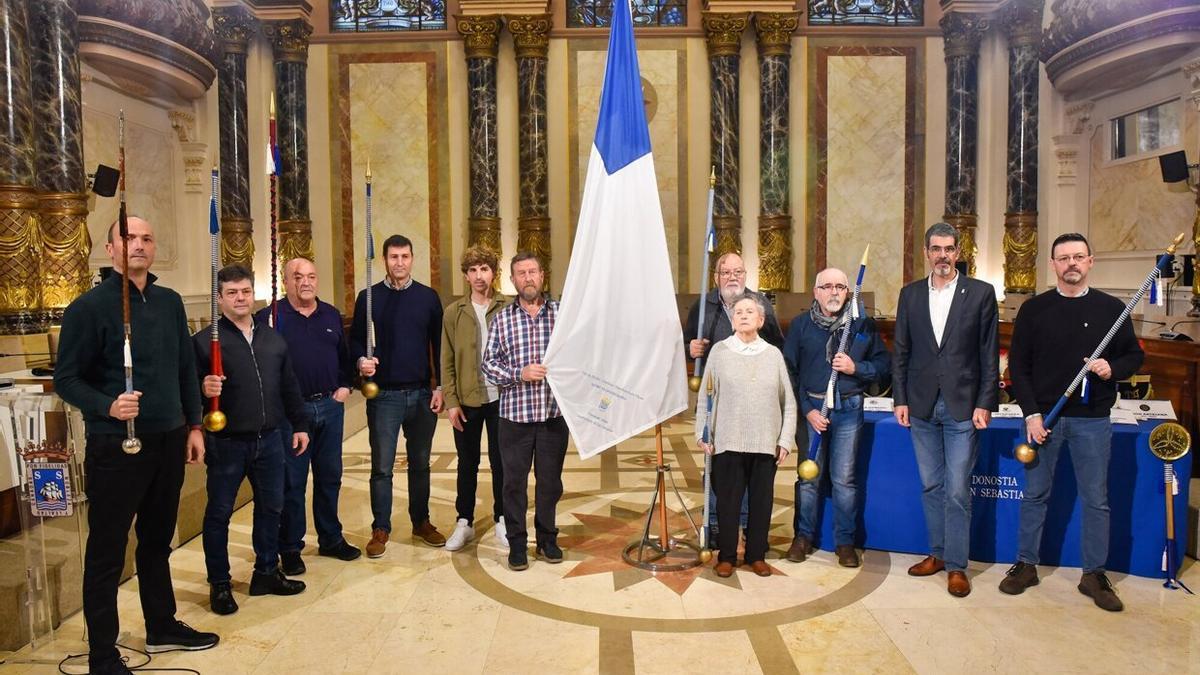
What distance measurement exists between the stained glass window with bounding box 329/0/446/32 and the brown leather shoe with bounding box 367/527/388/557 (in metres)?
9.52

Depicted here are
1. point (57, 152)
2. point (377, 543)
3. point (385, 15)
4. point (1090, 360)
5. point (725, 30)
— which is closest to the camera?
point (1090, 360)

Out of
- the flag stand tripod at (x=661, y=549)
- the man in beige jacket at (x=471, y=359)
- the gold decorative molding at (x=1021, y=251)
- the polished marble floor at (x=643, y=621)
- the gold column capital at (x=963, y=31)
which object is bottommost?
the polished marble floor at (x=643, y=621)

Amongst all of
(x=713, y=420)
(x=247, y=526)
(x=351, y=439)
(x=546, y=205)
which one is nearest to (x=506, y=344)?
(x=713, y=420)

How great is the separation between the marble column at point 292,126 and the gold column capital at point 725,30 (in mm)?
5674

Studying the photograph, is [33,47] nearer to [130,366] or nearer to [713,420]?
[130,366]

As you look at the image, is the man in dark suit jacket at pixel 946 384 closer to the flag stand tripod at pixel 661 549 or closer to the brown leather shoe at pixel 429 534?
the flag stand tripod at pixel 661 549

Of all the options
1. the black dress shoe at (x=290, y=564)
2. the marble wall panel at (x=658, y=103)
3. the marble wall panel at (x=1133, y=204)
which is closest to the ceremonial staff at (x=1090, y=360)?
the black dress shoe at (x=290, y=564)

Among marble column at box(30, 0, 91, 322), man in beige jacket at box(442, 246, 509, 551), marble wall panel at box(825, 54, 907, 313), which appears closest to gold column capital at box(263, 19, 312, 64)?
marble column at box(30, 0, 91, 322)

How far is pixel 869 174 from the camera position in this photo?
41.1 ft

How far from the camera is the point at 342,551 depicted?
478cm

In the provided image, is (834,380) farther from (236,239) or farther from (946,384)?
(236,239)

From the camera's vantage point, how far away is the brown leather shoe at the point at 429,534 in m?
5.02

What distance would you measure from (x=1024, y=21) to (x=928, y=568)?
32.6ft

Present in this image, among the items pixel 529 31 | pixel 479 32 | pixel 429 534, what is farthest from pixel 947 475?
pixel 479 32
